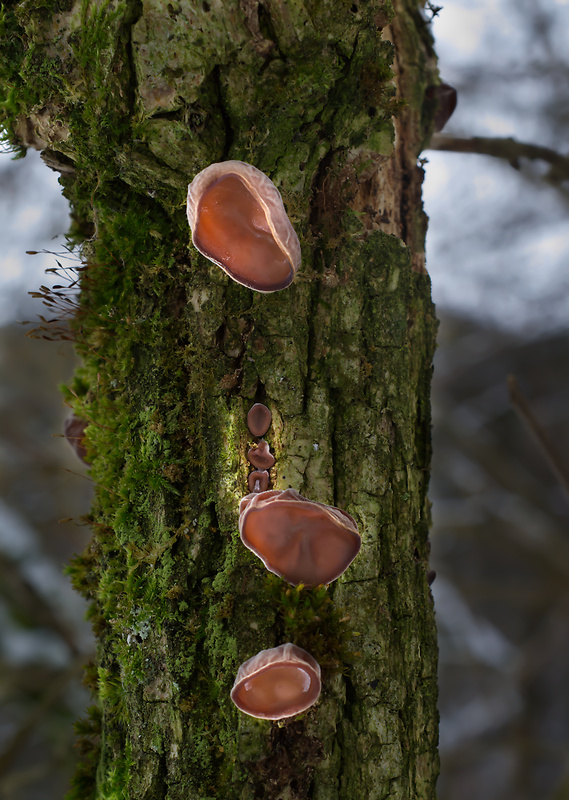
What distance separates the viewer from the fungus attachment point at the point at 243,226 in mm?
1358

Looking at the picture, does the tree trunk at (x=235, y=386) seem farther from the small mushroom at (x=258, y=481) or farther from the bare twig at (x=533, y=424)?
the bare twig at (x=533, y=424)

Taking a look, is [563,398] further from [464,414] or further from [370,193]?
[370,193]

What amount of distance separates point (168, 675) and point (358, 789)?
572mm

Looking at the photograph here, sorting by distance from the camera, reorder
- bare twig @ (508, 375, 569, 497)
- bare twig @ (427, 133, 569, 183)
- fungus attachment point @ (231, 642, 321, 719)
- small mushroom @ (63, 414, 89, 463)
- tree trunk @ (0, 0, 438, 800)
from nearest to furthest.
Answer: fungus attachment point @ (231, 642, 321, 719), tree trunk @ (0, 0, 438, 800), small mushroom @ (63, 414, 89, 463), bare twig @ (508, 375, 569, 497), bare twig @ (427, 133, 569, 183)

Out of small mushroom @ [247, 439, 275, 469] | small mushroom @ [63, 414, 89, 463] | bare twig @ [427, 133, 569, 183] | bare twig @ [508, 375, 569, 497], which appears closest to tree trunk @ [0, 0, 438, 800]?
small mushroom @ [247, 439, 275, 469]

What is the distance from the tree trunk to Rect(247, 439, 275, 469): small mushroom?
3 centimetres

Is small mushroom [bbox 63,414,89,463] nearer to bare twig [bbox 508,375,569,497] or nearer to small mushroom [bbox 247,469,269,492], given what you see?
small mushroom [bbox 247,469,269,492]

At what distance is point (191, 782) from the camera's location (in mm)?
1365

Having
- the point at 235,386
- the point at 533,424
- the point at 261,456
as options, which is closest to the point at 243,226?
the point at 235,386

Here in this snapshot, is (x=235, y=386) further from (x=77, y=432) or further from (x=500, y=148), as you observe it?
(x=500, y=148)

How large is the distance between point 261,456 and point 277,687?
57cm

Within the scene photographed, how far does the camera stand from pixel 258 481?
4.81 feet

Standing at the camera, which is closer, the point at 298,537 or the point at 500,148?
the point at 298,537

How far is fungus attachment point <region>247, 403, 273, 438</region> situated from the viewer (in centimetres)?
148
